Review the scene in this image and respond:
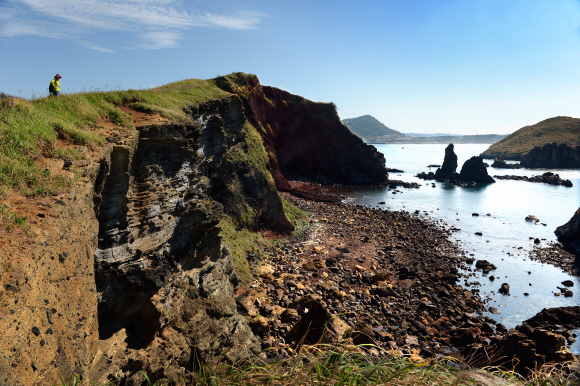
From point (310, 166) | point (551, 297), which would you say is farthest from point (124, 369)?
point (310, 166)

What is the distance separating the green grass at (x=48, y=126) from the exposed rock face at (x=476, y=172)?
8427cm

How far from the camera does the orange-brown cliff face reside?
60781 mm

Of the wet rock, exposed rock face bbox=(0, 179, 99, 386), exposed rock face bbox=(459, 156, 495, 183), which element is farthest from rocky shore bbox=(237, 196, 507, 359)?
exposed rock face bbox=(459, 156, 495, 183)

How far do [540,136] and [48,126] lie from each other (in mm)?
178277

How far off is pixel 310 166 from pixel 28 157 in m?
60.8

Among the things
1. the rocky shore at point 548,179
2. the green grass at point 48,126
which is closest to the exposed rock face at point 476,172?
the rocky shore at point 548,179

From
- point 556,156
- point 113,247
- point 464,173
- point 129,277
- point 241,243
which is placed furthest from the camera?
point 556,156

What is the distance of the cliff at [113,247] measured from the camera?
462 cm

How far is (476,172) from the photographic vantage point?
79875 mm

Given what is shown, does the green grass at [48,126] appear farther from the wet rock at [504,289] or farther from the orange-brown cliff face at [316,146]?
the orange-brown cliff face at [316,146]

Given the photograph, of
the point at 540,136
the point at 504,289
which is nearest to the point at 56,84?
the point at 504,289

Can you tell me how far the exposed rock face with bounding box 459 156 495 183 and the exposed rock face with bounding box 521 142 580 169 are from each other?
45141 mm

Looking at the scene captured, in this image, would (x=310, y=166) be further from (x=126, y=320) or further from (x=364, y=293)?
(x=126, y=320)

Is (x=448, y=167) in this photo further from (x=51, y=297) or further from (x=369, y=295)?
(x=51, y=297)
